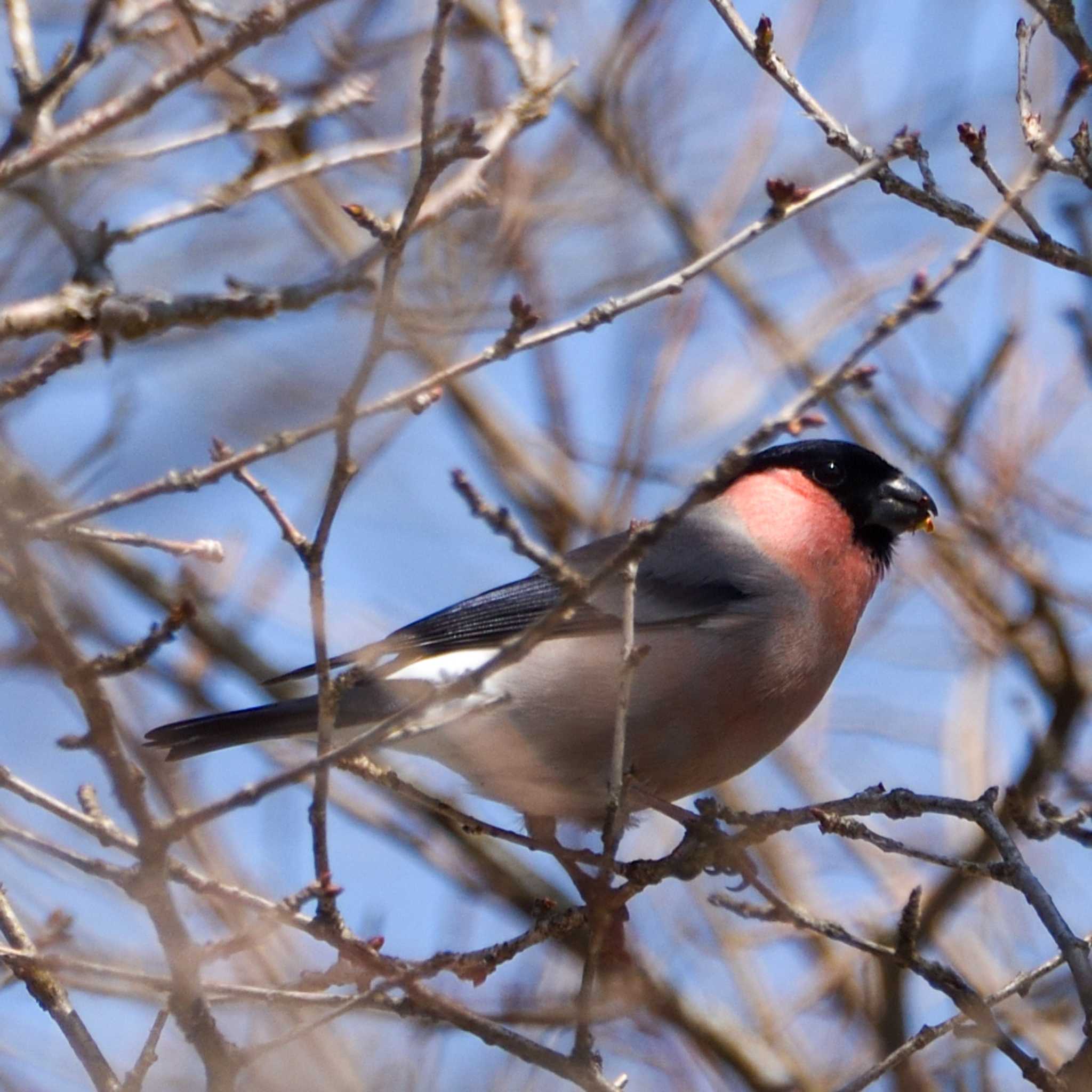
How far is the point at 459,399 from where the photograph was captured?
20.5 feet

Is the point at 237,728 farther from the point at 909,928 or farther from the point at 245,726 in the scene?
the point at 909,928

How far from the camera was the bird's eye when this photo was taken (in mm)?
5262

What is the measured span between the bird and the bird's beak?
10.1 inches

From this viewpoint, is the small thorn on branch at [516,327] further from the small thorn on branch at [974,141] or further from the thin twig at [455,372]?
the small thorn on branch at [974,141]

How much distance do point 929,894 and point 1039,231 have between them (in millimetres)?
2905

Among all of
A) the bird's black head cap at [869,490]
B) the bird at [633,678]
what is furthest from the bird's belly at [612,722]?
the bird's black head cap at [869,490]

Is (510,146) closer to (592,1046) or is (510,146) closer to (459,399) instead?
(459,399)

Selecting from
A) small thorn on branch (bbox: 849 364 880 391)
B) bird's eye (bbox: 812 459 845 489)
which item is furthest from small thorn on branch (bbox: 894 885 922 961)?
bird's eye (bbox: 812 459 845 489)

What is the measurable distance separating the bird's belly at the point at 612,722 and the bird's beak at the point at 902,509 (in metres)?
0.99

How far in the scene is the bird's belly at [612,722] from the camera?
416 centimetres

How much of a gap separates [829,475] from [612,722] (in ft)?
5.43

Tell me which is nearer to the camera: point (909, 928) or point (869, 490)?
point (909, 928)

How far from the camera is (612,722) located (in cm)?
408

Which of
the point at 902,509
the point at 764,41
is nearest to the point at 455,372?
the point at 764,41
